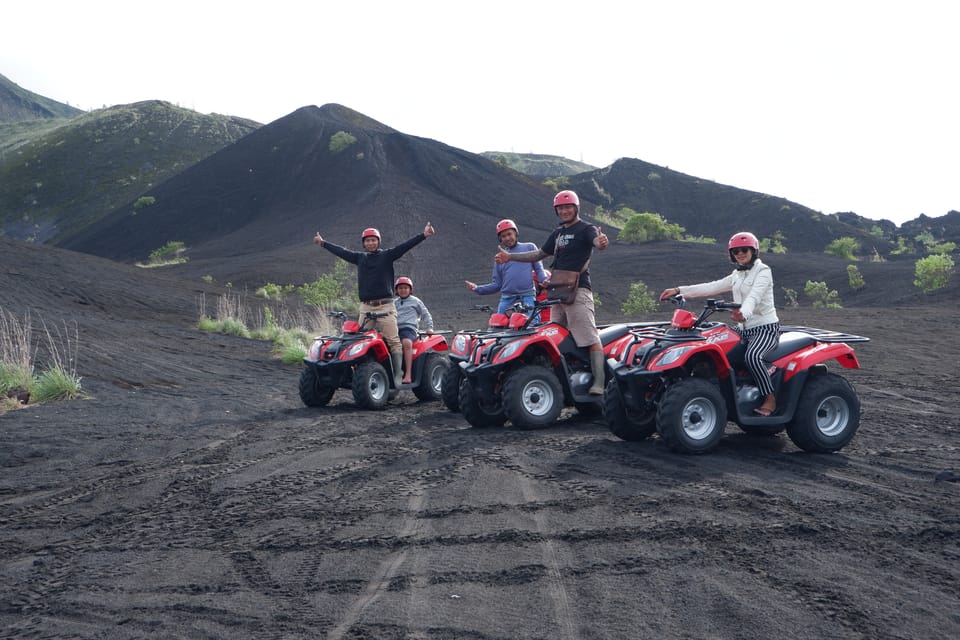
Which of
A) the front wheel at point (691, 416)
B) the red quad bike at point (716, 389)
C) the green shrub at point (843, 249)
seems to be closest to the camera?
the front wheel at point (691, 416)

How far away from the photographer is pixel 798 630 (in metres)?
3.73

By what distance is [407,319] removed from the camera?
1227 centimetres

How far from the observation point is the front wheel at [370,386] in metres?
11.5

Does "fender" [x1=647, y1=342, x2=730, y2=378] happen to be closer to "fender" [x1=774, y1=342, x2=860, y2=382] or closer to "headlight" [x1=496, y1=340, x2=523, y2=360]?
"fender" [x1=774, y1=342, x2=860, y2=382]

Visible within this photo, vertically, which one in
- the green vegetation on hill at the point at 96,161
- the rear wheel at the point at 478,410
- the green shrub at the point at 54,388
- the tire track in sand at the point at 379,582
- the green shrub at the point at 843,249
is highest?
the green vegetation on hill at the point at 96,161

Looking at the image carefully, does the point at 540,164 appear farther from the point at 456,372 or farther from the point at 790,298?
the point at 456,372

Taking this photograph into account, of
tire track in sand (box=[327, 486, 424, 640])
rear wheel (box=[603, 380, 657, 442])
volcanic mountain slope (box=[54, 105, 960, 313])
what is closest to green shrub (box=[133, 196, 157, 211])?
volcanic mountain slope (box=[54, 105, 960, 313])

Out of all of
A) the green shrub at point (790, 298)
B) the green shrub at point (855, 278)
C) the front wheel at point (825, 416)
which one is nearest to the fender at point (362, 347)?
the front wheel at point (825, 416)

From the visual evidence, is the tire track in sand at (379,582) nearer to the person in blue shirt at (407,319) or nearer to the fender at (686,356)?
the fender at (686,356)

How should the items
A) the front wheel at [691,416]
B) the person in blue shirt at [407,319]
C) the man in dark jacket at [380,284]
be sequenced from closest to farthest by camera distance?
the front wheel at [691,416] → the man in dark jacket at [380,284] → the person in blue shirt at [407,319]

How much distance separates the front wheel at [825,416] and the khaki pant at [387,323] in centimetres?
574

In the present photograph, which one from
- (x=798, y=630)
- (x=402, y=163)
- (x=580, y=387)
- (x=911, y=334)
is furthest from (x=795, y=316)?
(x=402, y=163)

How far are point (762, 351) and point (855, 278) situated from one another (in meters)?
31.2

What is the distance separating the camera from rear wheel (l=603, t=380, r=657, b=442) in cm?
793
